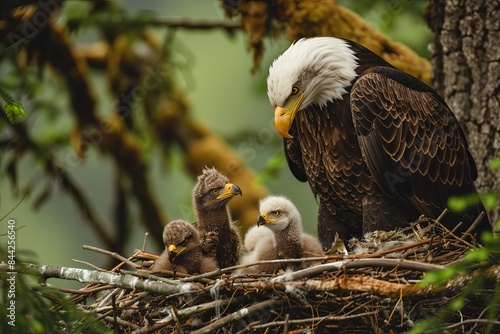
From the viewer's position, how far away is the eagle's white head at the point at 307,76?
17.1ft

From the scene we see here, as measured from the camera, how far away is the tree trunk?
235 inches

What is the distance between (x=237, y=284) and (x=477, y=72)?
2.84 metres

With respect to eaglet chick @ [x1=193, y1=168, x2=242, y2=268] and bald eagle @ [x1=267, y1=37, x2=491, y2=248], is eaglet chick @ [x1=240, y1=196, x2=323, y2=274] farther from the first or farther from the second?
bald eagle @ [x1=267, y1=37, x2=491, y2=248]

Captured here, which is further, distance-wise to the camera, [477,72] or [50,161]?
[50,161]

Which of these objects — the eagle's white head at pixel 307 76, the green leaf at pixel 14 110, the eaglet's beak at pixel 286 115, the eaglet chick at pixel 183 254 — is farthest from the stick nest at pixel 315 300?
the eagle's white head at pixel 307 76

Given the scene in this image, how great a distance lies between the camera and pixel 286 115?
520 centimetres

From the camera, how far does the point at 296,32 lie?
6477 mm

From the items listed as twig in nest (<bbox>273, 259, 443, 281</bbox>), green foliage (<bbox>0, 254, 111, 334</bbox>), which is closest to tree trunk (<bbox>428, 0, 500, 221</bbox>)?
twig in nest (<bbox>273, 259, 443, 281</bbox>)

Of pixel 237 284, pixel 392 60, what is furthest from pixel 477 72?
pixel 237 284

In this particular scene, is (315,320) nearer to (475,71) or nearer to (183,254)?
(183,254)

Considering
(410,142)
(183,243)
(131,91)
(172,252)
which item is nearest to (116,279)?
(172,252)

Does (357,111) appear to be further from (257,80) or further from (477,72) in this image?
(257,80)

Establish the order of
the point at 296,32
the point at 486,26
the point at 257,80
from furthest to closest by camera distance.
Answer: the point at 257,80
the point at 296,32
the point at 486,26

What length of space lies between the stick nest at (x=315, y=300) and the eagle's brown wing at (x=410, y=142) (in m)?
0.88
